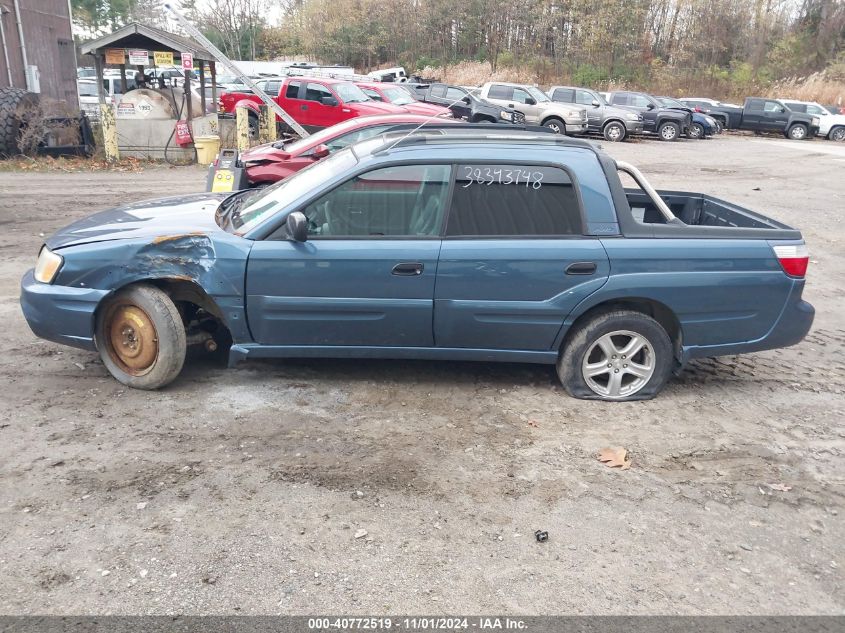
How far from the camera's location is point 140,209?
207 inches

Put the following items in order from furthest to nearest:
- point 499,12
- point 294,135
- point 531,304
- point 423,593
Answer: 1. point 499,12
2. point 294,135
3. point 531,304
4. point 423,593

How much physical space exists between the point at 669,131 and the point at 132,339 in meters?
25.5

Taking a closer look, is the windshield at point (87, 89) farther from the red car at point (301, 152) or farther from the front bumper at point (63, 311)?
the front bumper at point (63, 311)

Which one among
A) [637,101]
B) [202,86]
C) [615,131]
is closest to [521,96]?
[615,131]

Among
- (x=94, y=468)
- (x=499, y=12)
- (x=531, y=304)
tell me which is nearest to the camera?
(x=94, y=468)

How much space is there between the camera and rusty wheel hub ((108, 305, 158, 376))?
4.65m

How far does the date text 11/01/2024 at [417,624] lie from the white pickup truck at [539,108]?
22653mm

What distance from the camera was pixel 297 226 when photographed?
14.4ft

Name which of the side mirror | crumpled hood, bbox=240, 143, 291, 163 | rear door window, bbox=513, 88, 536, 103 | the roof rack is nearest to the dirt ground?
the side mirror

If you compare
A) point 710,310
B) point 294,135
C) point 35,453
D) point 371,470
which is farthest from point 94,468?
point 294,135

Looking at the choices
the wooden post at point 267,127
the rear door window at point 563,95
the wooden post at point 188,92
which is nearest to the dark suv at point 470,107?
the rear door window at point 563,95

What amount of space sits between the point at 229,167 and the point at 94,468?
5366 mm

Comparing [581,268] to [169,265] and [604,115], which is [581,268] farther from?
[604,115]

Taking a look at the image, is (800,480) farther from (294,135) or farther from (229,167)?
(294,135)
